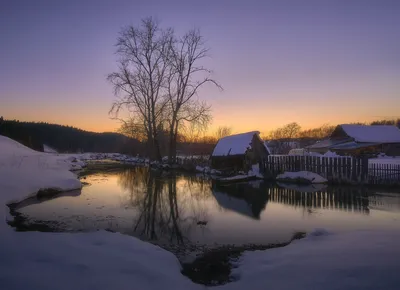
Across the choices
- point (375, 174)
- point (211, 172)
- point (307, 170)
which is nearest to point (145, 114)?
point (211, 172)

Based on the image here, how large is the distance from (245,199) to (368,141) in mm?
29823

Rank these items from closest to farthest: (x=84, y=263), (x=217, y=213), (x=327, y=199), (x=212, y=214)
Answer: (x=84, y=263)
(x=212, y=214)
(x=217, y=213)
(x=327, y=199)

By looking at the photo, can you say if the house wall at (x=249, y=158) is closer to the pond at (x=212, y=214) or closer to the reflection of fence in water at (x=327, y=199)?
the reflection of fence in water at (x=327, y=199)

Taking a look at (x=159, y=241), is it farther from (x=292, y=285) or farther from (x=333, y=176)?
(x=333, y=176)

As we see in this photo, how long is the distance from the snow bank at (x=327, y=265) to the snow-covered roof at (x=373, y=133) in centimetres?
3486

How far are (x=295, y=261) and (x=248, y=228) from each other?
131 inches

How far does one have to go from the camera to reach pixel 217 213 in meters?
10.8

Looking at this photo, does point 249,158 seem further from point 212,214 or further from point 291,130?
point 291,130

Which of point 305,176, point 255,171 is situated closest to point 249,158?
point 255,171

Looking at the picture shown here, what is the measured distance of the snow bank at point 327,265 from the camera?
4.25m

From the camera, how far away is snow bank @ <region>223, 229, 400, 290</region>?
4.25 m

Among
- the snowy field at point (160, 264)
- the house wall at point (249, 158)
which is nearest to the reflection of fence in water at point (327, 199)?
the snowy field at point (160, 264)

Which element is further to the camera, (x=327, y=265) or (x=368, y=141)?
(x=368, y=141)

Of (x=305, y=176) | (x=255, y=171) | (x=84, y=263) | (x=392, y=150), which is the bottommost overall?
(x=84, y=263)
